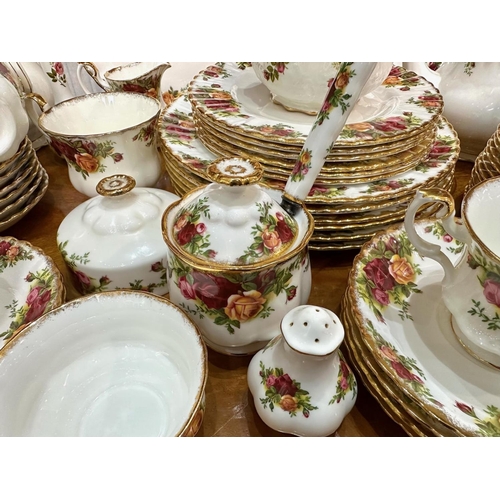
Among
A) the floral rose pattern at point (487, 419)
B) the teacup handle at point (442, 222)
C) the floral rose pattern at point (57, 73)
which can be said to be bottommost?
the floral rose pattern at point (487, 419)

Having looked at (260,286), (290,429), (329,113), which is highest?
(329,113)

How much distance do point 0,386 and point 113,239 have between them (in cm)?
25

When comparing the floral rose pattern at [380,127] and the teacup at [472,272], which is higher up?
the floral rose pattern at [380,127]

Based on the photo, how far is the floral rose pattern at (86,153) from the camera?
0.76 meters

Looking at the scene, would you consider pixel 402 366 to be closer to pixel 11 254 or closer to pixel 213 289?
pixel 213 289

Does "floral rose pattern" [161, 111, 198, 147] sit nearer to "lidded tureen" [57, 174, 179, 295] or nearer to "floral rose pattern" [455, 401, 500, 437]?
"lidded tureen" [57, 174, 179, 295]

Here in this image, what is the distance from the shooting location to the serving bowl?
0.60 m

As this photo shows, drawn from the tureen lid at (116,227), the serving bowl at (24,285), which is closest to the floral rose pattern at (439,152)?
the tureen lid at (116,227)

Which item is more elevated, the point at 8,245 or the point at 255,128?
the point at 255,128

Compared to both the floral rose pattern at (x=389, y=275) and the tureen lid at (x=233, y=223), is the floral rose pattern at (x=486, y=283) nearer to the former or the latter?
the floral rose pattern at (x=389, y=275)

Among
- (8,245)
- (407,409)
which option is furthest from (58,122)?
(407,409)

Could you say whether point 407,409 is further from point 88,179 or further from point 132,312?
point 88,179

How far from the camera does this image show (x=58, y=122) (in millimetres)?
861

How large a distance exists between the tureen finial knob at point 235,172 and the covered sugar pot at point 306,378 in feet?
0.53
